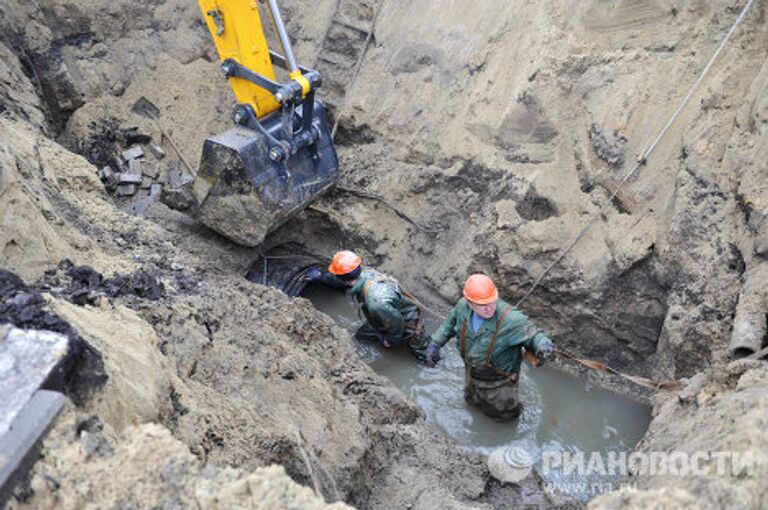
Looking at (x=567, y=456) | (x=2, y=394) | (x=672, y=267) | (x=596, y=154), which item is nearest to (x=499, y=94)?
(x=596, y=154)

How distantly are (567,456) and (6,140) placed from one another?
527cm

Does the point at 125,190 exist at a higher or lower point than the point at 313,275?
lower

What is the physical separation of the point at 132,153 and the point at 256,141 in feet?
8.04

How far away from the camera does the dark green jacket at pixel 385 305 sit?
626 centimetres

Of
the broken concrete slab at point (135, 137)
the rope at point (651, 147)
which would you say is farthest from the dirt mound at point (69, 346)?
the broken concrete slab at point (135, 137)

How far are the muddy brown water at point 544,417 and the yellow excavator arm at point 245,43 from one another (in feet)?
8.88

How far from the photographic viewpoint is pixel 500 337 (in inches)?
218

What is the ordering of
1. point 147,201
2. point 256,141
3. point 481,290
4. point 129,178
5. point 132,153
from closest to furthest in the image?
point 481,290, point 256,141, point 147,201, point 129,178, point 132,153

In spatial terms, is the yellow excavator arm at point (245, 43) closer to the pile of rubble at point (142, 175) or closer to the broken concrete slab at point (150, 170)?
the pile of rubble at point (142, 175)

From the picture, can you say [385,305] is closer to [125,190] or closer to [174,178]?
[174,178]

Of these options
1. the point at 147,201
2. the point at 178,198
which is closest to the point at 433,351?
the point at 178,198

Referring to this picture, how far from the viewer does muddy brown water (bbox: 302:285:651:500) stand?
5.80 meters

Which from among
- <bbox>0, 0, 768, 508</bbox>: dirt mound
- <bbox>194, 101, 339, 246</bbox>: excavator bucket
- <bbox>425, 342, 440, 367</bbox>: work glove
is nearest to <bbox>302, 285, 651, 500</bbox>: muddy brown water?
<bbox>0, 0, 768, 508</bbox>: dirt mound

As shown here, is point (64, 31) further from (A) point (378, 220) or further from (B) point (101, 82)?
(A) point (378, 220)
